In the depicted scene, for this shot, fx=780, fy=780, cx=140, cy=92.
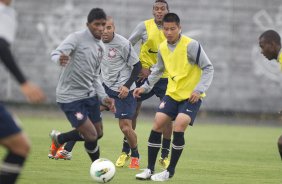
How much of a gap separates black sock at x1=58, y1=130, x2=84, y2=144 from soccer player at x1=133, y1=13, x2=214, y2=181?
1.21 m

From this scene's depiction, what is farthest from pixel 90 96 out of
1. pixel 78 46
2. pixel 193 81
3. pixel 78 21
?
pixel 78 21

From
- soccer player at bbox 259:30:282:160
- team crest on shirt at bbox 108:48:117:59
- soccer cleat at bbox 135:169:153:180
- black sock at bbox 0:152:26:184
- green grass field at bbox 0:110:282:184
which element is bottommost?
green grass field at bbox 0:110:282:184

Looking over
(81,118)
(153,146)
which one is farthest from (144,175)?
(81,118)

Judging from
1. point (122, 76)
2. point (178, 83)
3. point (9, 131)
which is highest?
point (9, 131)

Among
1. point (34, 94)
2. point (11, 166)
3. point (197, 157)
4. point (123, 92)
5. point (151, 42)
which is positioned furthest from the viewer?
point (197, 157)

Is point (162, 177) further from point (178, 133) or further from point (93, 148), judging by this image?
point (93, 148)

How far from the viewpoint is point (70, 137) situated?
11.9m

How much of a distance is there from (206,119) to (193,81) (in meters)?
15.6

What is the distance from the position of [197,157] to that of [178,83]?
3896 millimetres

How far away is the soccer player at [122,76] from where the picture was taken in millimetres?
12656

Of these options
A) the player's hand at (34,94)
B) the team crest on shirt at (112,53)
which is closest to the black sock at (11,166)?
the player's hand at (34,94)

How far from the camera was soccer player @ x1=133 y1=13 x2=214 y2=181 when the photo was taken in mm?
10969

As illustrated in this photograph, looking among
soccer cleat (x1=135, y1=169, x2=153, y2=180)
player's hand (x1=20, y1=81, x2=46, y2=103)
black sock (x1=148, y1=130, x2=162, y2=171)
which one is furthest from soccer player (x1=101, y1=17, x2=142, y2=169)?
player's hand (x1=20, y1=81, x2=46, y2=103)

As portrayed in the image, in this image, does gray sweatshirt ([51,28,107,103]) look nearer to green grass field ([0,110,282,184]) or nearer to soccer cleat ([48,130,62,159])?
green grass field ([0,110,282,184])
